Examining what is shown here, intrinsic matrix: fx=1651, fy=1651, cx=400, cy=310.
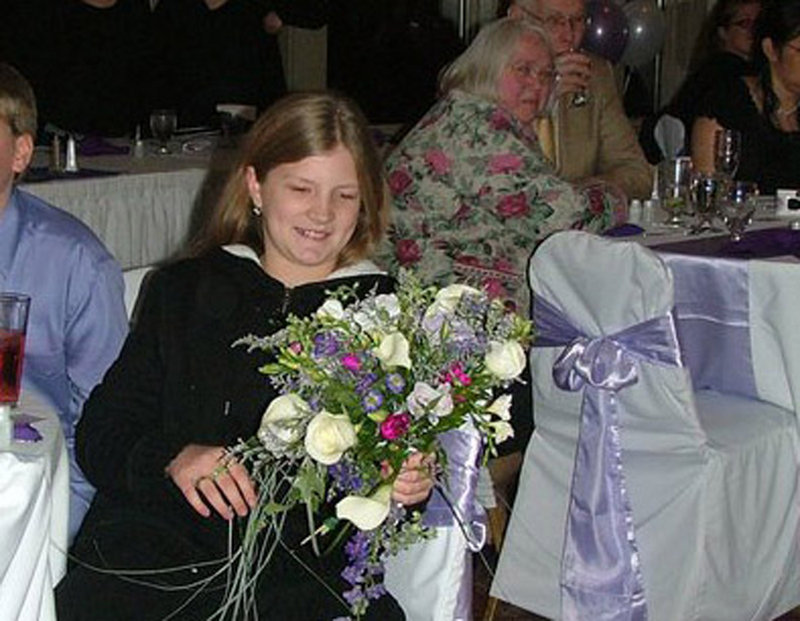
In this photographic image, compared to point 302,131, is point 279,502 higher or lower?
lower

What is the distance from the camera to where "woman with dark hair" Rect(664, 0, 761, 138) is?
625 centimetres

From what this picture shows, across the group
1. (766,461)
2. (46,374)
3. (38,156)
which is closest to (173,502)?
(46,374)

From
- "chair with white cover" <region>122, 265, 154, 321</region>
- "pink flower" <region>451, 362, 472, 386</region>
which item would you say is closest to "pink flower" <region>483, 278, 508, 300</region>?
"chair with white cover" <region>122, 265, 154, 321</region>

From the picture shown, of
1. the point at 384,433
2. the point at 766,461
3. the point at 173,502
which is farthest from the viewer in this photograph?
the point at 766,461

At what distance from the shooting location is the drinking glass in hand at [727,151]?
14.8ft

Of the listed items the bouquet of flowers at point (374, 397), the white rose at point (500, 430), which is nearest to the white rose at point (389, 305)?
the bouquet of flowers at point (374, 397)

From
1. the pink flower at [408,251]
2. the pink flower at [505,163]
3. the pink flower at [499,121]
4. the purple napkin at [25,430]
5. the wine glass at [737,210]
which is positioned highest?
the pink flower at [499,121]

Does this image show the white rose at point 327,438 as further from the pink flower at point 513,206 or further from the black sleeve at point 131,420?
the pink flower at point 513,206

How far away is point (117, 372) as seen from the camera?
261 cm

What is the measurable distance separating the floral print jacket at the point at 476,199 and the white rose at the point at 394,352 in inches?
73.1

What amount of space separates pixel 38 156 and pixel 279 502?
3503mm

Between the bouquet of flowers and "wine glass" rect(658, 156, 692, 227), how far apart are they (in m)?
2.31

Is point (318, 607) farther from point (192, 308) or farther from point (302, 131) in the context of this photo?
point (302, 131)

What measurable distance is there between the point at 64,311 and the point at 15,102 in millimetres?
378
